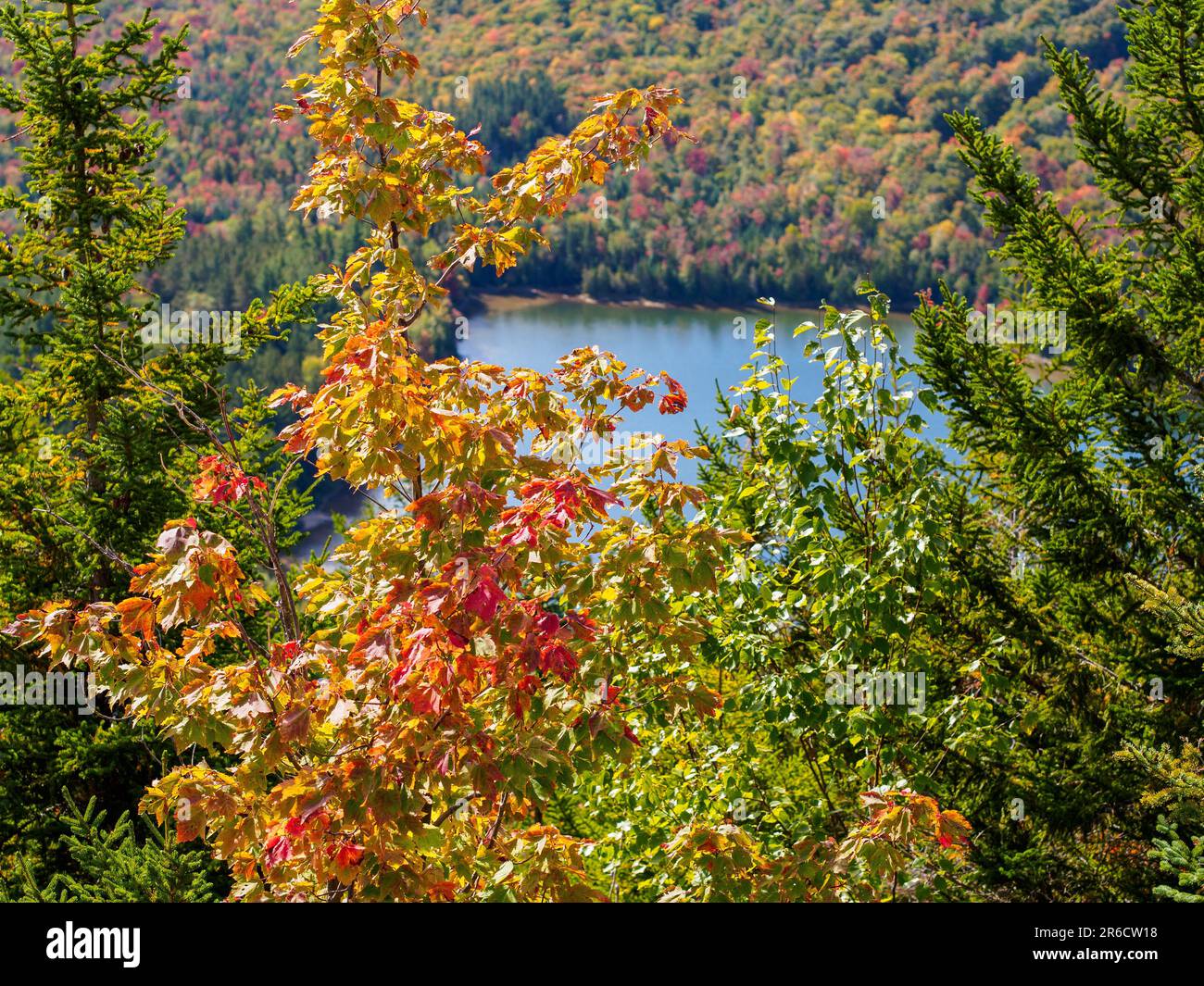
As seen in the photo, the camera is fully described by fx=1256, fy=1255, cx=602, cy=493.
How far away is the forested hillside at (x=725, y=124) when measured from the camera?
224 ft

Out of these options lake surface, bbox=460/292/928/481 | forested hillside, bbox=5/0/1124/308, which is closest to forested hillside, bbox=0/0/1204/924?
forested hillside, bbox=5/0/1124/308

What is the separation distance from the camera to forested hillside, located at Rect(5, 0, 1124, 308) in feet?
224

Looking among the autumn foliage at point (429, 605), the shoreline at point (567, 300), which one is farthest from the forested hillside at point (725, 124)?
the autumn foliage at point (429, 605)

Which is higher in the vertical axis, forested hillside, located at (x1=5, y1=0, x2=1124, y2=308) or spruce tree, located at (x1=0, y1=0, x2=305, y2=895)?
forested hillside, located at (x1=5, y1=0, x2=1124, y2=308)

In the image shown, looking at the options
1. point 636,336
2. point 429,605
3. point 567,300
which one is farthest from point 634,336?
point 429,605

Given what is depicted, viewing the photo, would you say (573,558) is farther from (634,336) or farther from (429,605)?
(634,336)

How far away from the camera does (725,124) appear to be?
8219 cm

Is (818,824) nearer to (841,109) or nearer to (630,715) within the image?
(630,715)

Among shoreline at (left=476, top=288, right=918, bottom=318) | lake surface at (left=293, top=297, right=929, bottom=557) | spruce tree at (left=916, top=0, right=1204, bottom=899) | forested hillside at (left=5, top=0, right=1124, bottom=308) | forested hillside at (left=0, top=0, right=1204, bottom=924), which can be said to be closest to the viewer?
forested hillside at (left=0, top=0, right=1204, bottom=924)

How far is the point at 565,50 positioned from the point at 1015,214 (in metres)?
84.7

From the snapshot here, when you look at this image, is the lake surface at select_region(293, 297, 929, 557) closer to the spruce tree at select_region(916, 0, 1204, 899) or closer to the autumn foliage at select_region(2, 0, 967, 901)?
the spruce tree at select_region(916, 0, 1204, 899)

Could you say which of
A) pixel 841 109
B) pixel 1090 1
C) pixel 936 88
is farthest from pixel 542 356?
pixel 1090 1

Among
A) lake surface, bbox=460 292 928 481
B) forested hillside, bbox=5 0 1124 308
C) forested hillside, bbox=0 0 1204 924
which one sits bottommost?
forested hillside, bbox=0 0 1204 924

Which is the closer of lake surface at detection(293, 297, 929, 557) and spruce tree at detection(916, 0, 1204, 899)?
spruce tree at detection(916, 0, 1204, 899)
